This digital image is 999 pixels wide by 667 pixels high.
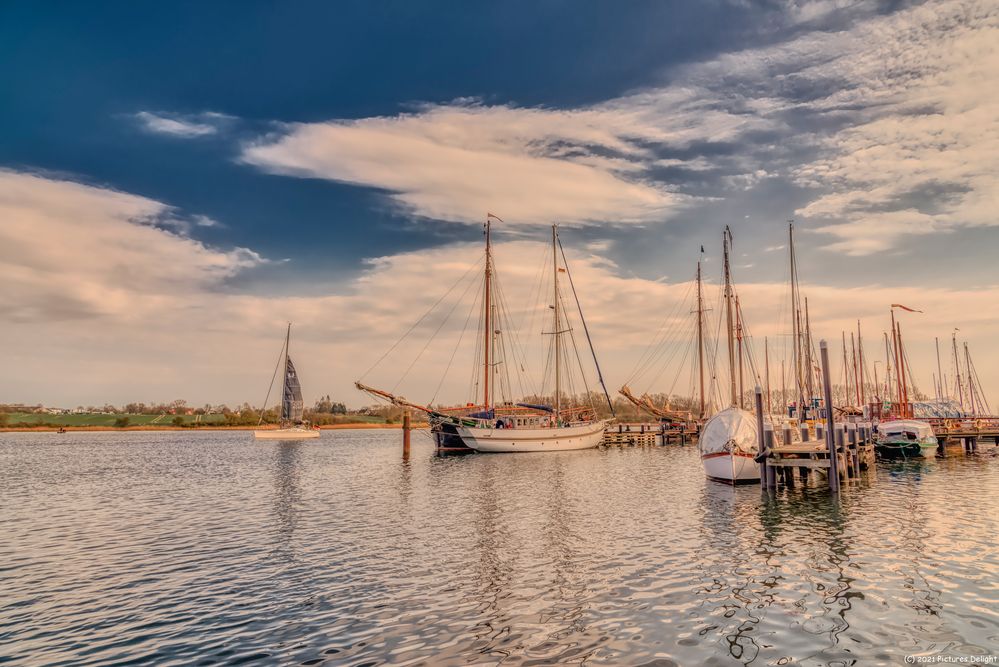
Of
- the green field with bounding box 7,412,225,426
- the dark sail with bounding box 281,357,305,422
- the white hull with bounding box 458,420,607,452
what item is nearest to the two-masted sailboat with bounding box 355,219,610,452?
the white hull with bounding box 458,420,607,452

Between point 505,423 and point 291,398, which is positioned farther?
point 291,398

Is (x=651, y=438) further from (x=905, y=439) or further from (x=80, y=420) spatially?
(x=80, y=420)

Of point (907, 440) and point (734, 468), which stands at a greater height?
point (734, 468)

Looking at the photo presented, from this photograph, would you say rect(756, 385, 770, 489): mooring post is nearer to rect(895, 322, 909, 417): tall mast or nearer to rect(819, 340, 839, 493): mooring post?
rect(819, 340, 839, 493): mooring post

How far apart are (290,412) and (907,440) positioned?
106m

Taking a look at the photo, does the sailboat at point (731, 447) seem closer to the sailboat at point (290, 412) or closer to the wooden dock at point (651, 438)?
the wooden dock at point (651, 438)

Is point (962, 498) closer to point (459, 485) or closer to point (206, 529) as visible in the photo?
point (459, 485)

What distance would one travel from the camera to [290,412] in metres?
121

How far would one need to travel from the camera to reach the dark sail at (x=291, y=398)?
117 m

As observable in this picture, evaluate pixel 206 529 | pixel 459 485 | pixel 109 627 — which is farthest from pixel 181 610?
pixel 459 485

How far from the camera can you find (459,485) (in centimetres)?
3797

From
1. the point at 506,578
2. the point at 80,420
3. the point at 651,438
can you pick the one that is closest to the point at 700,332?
the point at 651,438

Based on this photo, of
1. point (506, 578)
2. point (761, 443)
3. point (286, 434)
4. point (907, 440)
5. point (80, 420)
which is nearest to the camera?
point (506, 578)

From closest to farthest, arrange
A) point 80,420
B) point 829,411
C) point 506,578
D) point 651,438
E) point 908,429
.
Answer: point 506,578 → point 829,411 → point 908,429 → point 651,438 → point 80,420
